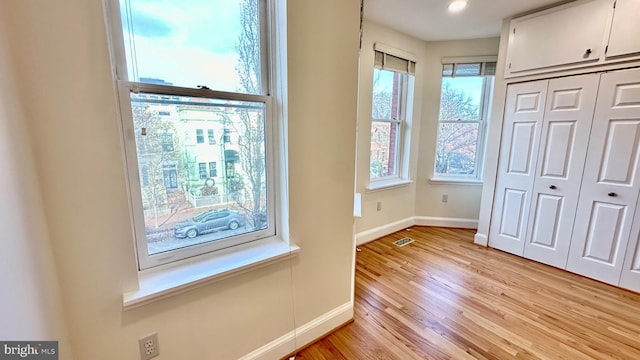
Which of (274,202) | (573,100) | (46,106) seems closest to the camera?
(46,106)

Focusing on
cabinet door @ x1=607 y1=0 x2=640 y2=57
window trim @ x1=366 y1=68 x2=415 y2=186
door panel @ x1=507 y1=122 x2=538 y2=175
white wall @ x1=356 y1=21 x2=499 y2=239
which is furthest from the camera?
window trim @ x1=366 y1=68 x2=415 y2=186

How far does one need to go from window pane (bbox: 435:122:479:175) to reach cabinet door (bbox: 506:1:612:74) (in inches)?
36.0

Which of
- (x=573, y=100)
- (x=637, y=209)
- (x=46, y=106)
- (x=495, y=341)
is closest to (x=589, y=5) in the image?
(x=573, y=100)

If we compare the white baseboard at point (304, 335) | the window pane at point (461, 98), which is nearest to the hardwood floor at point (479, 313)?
the white baseboard at point (304, 335)

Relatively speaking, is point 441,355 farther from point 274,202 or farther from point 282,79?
point 282,79

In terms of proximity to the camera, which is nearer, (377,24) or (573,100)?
(573,100)

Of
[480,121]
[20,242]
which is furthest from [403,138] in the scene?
[20,242]

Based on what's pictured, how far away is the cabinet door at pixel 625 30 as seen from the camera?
196cm

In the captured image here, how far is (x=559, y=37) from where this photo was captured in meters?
2.32

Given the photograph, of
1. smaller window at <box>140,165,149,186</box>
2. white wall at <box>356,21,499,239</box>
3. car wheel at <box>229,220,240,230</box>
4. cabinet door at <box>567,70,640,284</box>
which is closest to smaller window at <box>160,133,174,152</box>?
smaller window at <box>140,165,149,186</box>

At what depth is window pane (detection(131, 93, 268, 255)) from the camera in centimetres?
111

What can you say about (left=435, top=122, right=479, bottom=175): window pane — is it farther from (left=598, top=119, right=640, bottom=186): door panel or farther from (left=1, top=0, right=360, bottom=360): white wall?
(left=1, top=0, right=360, bottom=360): white wall

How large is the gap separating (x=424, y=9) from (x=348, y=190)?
6.83 feet

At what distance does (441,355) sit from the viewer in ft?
5.06
